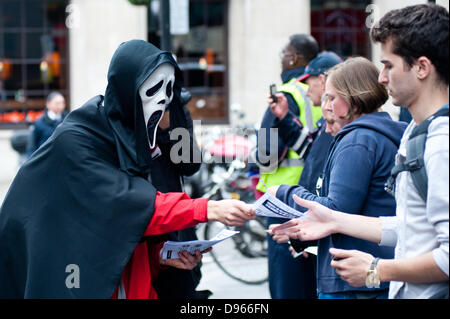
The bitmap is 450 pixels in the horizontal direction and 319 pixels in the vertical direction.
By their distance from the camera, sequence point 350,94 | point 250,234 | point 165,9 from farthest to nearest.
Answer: point 250,234 < point 165,9 < point 350,94

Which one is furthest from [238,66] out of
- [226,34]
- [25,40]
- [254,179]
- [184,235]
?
[184,235]

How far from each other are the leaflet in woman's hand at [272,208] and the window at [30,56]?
1226 cm

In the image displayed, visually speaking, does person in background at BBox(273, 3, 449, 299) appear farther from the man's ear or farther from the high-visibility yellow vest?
the high-visibility yellow vest

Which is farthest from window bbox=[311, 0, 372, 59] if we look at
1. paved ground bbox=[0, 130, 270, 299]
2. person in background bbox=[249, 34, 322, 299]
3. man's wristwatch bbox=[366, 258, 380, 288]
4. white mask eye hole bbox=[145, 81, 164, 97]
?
man's wristwatch bbox=[366, 258, 380, 288]

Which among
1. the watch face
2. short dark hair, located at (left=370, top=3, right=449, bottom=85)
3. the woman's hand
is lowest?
the woman's hand

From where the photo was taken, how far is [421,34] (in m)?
2.20

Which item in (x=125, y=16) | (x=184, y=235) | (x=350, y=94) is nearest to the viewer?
(x=350, y=94)

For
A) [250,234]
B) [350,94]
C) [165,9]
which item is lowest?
[250,234]

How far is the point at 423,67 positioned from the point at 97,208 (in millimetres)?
1396

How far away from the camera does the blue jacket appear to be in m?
2.95
